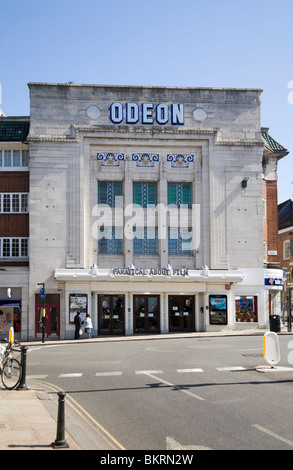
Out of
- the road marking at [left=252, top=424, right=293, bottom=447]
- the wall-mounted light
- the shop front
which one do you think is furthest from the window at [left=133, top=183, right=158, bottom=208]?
the road marking at [left=252, top=424, right=293, bottom=447]

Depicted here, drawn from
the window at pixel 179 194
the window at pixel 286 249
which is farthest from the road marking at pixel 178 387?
the window at pixel 286 249

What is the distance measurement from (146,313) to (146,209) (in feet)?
23.1

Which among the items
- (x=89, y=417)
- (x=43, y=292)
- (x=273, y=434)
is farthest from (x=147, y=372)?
(x=43, y=292)

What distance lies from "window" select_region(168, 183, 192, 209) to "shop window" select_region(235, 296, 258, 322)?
24.2 feet

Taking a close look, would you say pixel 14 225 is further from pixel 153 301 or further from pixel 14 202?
pixel 153 301

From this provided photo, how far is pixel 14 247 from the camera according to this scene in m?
37.4

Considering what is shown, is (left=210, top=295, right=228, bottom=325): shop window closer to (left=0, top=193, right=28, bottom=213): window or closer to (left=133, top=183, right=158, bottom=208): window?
(left=133, top=183, right=158, bottom=208): window

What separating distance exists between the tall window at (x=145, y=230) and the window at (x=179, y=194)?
3.41 feet

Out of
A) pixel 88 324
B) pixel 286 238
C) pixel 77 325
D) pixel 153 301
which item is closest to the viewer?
pixel 88 324

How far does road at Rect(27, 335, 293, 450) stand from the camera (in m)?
9.33

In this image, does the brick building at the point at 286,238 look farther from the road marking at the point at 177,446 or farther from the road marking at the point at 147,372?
the road marking at the point at 177,446

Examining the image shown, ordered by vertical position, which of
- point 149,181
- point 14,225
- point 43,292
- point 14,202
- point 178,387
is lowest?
point 178,387

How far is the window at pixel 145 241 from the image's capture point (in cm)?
3800

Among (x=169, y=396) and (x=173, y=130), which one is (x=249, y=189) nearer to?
(x=173, y=130)
